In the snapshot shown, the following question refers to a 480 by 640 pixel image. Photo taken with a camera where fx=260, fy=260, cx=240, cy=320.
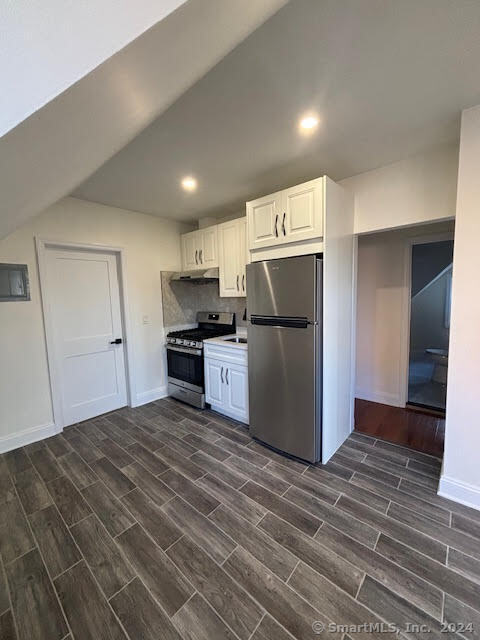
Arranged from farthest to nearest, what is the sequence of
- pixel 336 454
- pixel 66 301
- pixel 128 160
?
pixel 66 301 < pixel 336 454 < pixel 128 160

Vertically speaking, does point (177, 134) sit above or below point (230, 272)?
above

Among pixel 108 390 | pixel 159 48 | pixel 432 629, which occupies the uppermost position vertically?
pixel 159 48

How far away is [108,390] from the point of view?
11.2ft

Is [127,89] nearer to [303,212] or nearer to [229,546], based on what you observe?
[303,212]

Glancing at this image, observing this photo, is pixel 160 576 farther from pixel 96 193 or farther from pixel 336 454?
pixel 96 193

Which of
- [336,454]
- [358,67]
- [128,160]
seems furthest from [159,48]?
[336,454]

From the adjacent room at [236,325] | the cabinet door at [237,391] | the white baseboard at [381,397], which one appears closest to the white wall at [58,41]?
the adjacent room at [236,325]

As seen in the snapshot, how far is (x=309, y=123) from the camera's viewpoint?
1748mm

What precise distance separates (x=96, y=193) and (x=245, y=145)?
5.85 feet

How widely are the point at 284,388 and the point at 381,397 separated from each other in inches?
77.3

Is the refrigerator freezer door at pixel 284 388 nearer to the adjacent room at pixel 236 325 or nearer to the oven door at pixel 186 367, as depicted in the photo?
the adjacent room at pixel 236 325

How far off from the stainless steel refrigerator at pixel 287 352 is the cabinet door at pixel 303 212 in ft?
0.75

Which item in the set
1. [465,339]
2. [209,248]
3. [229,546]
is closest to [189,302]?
[209,248]

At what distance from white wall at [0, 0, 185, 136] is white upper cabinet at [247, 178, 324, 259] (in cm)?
172
